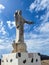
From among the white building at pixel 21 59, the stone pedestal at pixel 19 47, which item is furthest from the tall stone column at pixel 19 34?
the white building at pixel 21 59

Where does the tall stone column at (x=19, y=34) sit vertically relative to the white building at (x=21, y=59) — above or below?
above

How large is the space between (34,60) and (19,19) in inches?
83.2

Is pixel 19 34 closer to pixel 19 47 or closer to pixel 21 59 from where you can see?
pixel 19 47

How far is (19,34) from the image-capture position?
7762 millimetres

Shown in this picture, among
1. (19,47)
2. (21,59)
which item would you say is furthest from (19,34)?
(21,59)

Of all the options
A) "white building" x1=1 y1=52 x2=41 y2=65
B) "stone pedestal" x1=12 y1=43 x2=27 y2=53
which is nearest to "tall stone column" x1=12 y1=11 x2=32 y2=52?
"stone pedestal" x1=12 y1=43 x2=27 y2=53

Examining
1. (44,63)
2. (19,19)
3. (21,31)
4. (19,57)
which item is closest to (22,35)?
(21,31)

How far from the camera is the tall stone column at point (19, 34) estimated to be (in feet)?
24.5

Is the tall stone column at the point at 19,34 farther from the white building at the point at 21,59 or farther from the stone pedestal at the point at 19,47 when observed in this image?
the white building at the point at 21,59

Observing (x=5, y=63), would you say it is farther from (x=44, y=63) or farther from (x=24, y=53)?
(x=44, y=63)

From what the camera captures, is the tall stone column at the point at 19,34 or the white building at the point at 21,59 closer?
the white building at the point at 21,59

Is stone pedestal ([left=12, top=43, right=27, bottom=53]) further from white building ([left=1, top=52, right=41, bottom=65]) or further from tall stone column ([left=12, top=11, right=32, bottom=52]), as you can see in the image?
white building ([left=1, top=52, right=41, bottom=65])

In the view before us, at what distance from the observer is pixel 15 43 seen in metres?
7.52

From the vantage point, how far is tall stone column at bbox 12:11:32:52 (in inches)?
294
